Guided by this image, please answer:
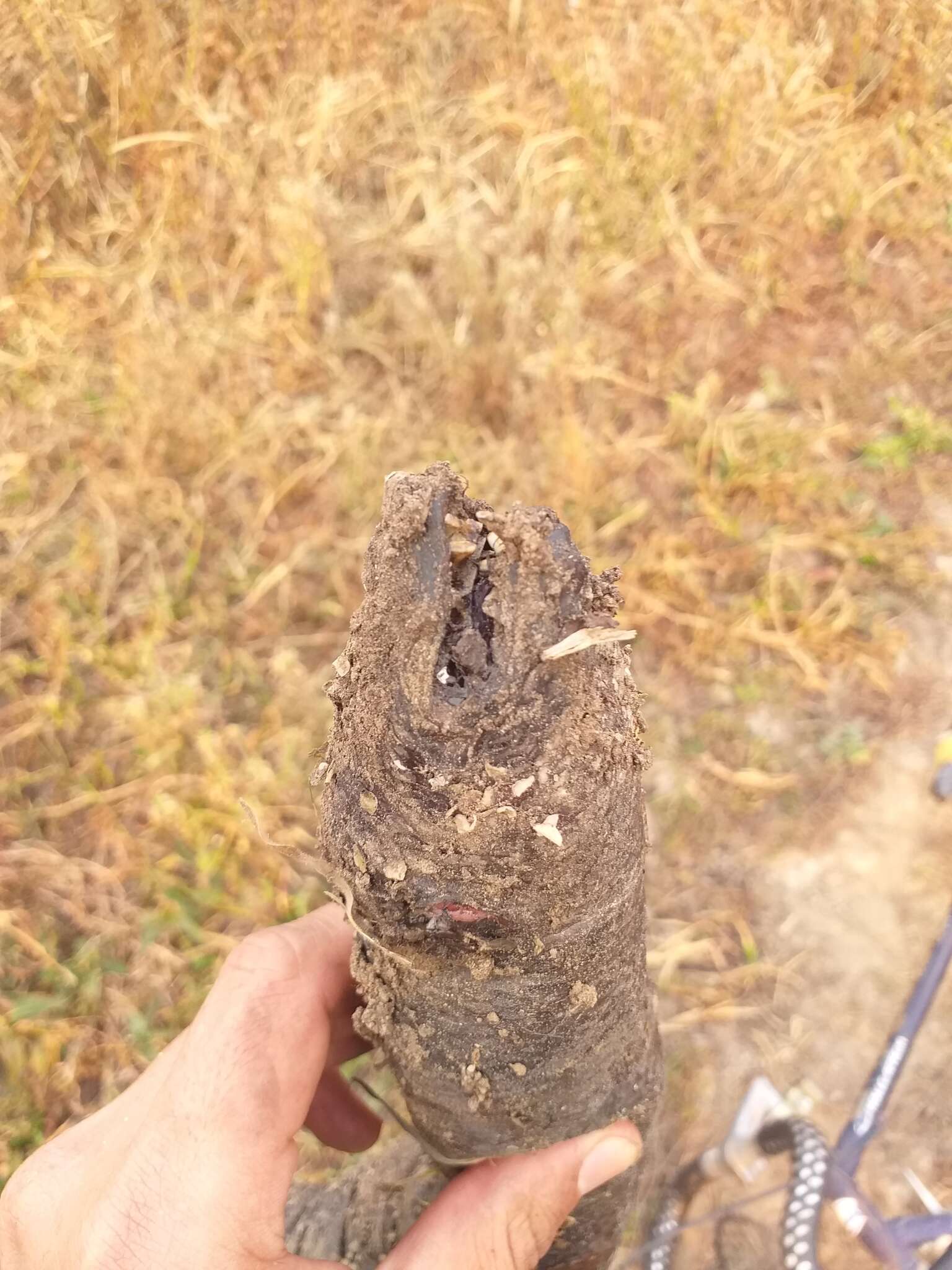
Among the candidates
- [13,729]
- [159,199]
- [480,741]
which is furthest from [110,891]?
[159,199]

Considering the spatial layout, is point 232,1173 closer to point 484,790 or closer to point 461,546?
point 484,790

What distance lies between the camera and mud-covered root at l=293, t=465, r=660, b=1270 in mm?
731

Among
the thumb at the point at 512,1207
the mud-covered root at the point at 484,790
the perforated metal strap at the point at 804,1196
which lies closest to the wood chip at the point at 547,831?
the mud-covered root at the point at 484,790

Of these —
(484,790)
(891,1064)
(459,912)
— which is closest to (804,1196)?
(891,1064)

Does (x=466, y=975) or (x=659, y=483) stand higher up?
(x=466, y=975)

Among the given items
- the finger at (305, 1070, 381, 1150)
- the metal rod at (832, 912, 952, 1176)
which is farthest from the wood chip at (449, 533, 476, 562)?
the metal rod at (832, 912, 952, 1176)

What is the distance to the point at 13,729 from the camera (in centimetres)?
209

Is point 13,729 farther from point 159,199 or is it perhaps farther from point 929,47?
point 929,47

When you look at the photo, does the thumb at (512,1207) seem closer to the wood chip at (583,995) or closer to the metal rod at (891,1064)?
the wood chip at (583,995)

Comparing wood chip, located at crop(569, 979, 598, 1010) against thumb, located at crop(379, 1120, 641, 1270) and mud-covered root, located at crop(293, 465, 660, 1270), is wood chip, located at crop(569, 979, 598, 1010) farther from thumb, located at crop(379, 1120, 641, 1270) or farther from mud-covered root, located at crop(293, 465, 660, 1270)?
thumb, located at crop(379, 1120, 641, 1270)

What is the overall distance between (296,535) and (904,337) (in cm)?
161

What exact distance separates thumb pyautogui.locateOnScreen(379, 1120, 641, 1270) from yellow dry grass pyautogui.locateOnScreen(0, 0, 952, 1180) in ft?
3.08

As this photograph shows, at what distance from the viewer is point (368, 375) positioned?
2412mm

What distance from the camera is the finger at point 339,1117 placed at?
1466 mm
